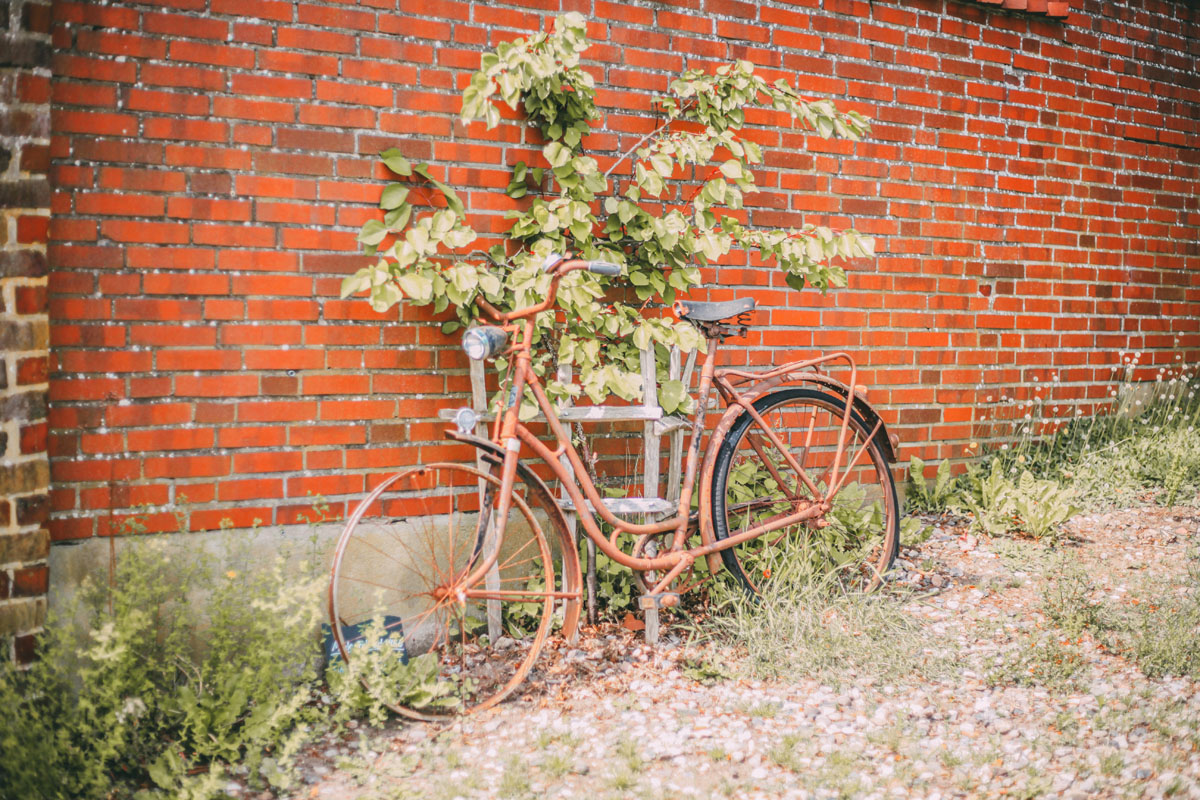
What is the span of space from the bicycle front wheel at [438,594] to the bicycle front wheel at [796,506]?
2.73 feet

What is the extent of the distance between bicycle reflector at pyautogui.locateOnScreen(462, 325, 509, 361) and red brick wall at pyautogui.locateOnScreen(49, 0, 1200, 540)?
2.08 ft

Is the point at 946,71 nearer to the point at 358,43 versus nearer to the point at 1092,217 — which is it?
the point at 1092,217

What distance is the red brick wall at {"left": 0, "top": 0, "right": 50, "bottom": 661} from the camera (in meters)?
2.55

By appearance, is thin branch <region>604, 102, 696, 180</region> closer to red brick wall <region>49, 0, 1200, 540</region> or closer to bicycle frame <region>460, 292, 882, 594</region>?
red brick wall <region>49, 0, 1200, 540</region>

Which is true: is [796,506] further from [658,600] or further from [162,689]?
[162,689]

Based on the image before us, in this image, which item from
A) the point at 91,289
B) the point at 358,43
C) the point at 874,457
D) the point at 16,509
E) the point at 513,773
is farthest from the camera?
the point at 874,457

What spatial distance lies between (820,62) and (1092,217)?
2.24 m

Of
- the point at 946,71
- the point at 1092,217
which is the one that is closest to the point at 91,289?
the point at 946,71

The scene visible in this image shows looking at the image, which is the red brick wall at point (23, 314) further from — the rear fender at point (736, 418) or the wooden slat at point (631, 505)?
the rear fender at point (736, 418)

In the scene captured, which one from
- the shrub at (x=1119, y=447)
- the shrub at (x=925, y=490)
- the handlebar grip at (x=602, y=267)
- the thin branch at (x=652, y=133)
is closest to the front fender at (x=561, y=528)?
the handlebar grip at (x=602, y=267)

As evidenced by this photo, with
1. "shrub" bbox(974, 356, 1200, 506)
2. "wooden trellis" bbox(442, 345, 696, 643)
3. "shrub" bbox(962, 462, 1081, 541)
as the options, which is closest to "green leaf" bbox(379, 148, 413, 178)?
"wooden trellis" bbox(442, 345, 696, 643)

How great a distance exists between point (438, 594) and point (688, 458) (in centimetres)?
115

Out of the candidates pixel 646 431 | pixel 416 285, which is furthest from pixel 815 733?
pixel 416 285

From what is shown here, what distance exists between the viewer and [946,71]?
448 centimetres
